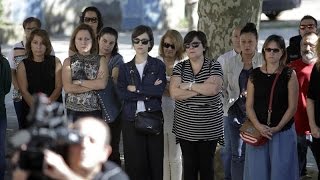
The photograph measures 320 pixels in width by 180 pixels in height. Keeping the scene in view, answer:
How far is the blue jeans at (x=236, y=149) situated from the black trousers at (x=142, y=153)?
746 mm

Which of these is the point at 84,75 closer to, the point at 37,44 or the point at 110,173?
the point at 37,44

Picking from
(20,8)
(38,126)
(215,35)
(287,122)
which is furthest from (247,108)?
(20,8)

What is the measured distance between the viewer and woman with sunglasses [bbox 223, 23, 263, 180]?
7.80m

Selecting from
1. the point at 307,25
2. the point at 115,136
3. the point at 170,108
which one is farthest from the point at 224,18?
the point at 115,136

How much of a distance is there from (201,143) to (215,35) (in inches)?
90.9

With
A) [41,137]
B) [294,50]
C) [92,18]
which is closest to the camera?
[41,137]

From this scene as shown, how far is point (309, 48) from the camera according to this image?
25.8 feet

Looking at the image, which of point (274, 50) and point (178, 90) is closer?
point (274, 50)

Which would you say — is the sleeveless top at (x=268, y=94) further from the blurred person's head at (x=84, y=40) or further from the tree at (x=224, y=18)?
the tree at (x=224, y=18)

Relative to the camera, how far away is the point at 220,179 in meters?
8.73

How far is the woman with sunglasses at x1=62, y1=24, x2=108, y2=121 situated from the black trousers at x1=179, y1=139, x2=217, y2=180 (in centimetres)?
104

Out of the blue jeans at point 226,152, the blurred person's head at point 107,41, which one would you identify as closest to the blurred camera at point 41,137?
the blue jeans at point 226,152

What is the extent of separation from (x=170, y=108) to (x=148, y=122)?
1.81 ft

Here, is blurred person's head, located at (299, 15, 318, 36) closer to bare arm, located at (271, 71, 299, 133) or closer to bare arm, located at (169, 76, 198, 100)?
bare arm, located at (271, 71, 299, 133)
